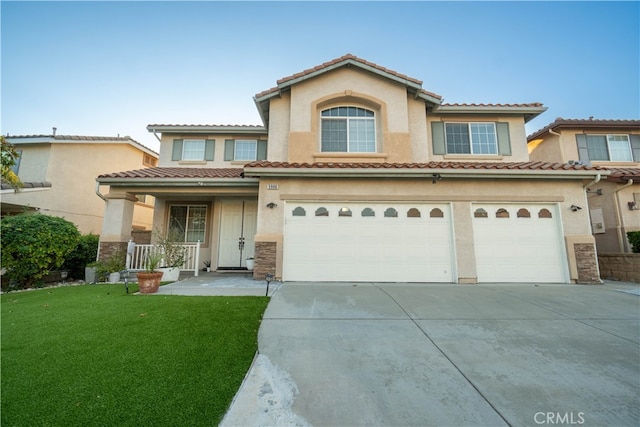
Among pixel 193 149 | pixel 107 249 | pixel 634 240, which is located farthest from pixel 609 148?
pixel 107 249

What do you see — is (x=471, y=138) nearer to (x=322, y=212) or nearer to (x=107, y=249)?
(x=322, y=212)

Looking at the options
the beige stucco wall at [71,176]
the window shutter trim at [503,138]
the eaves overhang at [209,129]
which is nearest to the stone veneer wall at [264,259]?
the eaves overhang at [209,129]

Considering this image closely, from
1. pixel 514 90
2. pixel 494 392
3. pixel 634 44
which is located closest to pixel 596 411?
pixel 494 392

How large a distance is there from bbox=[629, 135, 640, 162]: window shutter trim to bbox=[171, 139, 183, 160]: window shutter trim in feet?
72.5

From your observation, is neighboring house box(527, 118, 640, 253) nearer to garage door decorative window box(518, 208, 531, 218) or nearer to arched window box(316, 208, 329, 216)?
garage door decorative window box(518, 208, 531, 218)

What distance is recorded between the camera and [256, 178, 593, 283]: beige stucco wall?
793cm

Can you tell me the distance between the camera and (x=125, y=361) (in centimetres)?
305

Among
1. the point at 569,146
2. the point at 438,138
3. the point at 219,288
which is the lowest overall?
the point at 219,288

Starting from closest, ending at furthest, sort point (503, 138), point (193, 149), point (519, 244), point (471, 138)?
1. point (519, 244)
2. point (503, 138)
3. point (471, 138)
4. point (193, 149)

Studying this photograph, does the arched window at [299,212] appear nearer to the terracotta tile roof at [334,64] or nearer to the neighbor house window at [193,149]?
the terracotta tile roof at [334,64]

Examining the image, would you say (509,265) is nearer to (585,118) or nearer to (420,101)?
(420,101)

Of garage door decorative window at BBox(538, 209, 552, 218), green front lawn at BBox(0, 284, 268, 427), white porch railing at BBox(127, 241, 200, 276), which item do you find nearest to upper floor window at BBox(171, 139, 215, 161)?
A: white porch railing at BBox(127, 241, 200, 276)

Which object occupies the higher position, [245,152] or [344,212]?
[245,152]

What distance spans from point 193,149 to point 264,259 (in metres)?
7.80
